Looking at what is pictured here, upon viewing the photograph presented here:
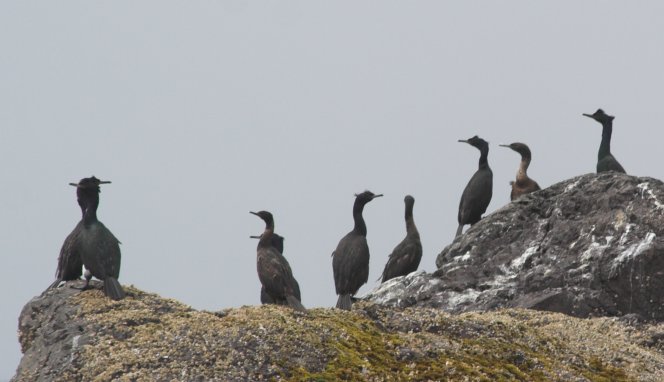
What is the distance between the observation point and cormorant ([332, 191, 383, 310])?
20905 mm

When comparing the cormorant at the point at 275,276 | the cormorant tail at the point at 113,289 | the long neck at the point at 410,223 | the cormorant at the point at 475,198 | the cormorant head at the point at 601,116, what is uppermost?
the cormorant head at the point at 601,116

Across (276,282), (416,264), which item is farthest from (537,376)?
(416,264)

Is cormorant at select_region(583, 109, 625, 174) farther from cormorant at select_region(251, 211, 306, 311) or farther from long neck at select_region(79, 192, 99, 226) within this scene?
long neck at select_region(79, 192, 99, 226)

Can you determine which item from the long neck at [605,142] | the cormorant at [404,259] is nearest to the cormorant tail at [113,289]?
the cormorant at [404,259]

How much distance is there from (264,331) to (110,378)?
6.09 feet

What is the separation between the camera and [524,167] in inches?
1050

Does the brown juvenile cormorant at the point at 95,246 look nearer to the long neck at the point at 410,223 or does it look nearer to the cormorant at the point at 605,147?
the long neck at the point at 410,223

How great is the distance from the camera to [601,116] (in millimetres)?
27594

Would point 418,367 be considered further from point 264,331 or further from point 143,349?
point 143,349

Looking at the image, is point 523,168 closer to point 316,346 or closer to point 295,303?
point 295,303

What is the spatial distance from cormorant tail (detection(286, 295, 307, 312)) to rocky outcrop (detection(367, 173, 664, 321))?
4.67 metres

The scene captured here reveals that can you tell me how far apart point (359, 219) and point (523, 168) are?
5988mm

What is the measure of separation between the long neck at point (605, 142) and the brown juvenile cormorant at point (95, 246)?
13910mm

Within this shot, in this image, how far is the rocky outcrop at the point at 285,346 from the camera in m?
12.5
